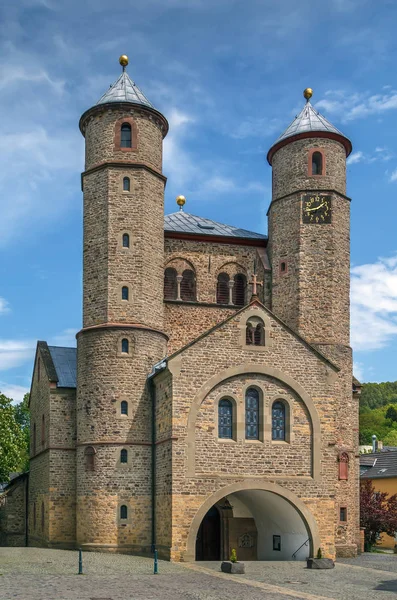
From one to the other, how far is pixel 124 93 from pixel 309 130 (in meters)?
8.51

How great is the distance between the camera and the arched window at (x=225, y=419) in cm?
3094

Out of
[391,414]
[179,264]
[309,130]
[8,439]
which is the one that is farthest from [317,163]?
[391,414]

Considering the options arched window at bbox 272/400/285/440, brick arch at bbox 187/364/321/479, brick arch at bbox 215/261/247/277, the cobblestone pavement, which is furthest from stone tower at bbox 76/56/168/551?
arched window at bbox 272/400/285/440

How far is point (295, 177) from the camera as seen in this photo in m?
37.9

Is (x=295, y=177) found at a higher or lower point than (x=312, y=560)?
higher

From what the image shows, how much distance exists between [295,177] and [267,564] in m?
17.2

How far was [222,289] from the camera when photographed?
39.2m

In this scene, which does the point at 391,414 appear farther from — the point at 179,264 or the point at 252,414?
the point at 252,414

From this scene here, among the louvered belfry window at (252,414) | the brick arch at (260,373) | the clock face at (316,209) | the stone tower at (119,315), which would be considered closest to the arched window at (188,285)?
the stone tower at (119,315)

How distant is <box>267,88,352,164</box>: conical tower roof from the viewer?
37.9 meters

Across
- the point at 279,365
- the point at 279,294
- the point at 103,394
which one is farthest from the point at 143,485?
the point at 279,294

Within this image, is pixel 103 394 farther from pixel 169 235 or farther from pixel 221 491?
pixel 169 235

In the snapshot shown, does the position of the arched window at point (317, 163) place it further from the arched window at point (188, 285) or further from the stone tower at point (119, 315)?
the arched window at point (188, 285)

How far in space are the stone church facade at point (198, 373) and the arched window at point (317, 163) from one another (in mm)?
78
